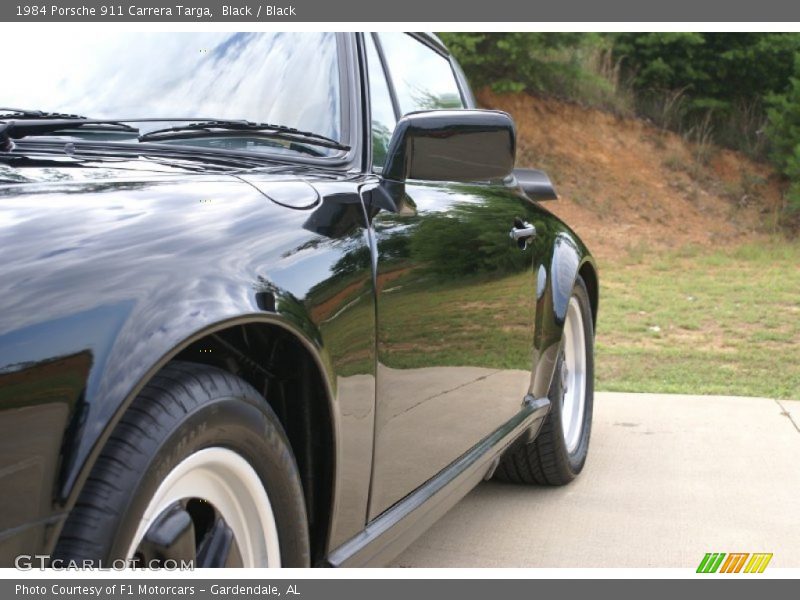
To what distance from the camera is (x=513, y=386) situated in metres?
3.24

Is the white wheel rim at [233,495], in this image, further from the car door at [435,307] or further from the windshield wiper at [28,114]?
the windshield wiper at [28,114]

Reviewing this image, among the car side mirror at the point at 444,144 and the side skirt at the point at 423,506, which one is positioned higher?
the car side mirror at the point at 444,144

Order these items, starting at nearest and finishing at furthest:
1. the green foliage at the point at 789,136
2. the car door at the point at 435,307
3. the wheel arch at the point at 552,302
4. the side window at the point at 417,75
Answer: the car door at the point at 435,307
the side window at the point at 417,75
the wheel arch at the point at 552,302
the green foliage at the point at 789,136

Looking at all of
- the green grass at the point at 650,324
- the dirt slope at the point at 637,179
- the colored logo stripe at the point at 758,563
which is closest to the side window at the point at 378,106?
the green grass at the point at 650,324

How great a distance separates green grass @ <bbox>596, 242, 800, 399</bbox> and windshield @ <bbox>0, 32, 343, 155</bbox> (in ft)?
14.1

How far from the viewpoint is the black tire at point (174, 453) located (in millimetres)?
1365

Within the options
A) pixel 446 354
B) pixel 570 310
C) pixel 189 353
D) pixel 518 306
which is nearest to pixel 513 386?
pixel 518 306

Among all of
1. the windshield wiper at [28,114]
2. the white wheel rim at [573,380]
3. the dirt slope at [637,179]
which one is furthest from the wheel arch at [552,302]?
the dirt slope at [637,179]

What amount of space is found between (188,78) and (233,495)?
114cm

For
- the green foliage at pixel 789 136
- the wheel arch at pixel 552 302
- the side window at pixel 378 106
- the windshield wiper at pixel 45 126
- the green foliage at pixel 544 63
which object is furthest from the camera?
the green foliage at pixel 789 136

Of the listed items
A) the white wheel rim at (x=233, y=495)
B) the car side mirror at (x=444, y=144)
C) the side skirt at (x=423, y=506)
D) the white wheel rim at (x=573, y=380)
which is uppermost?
the car side mirror at (x=444, y=144)
